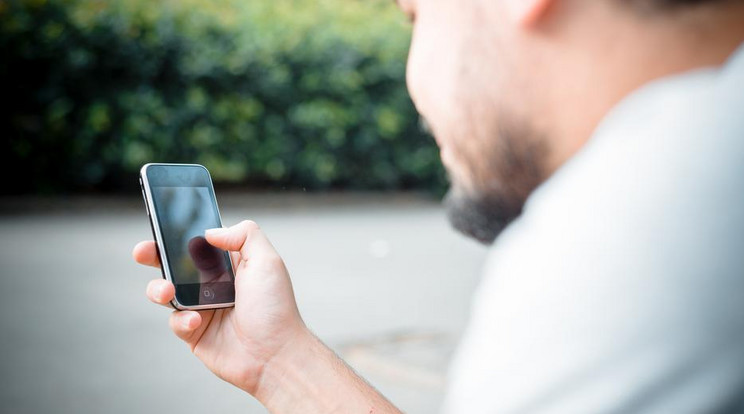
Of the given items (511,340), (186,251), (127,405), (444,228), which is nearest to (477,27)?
(511,340)

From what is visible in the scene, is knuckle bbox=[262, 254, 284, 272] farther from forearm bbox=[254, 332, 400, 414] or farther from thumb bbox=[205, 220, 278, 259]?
forearm bbox=[254, 332, 400, 414]

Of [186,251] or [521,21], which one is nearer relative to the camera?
[521,21]

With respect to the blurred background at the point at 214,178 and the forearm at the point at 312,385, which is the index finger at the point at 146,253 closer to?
the forearm at the point at 312,385

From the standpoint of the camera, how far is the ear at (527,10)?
0.71 meters

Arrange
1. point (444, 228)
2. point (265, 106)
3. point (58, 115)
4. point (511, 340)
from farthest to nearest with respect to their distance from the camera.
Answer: point (265, 106)
point (444, 228)
point (58, 115)
point (511, 340)

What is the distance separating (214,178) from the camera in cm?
1088

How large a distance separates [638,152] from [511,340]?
162mm

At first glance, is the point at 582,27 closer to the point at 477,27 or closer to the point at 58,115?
the point at 477,27

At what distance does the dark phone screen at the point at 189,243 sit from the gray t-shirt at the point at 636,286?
3.25 feet

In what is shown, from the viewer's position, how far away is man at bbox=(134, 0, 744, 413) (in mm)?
580

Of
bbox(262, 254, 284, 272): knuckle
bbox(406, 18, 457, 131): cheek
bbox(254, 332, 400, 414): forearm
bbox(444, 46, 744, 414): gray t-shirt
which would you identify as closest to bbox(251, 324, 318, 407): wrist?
bbox(254, 332, 400, 414): forearm

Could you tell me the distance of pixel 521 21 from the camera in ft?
2.40

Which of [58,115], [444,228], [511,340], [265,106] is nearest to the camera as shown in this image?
[511,340]

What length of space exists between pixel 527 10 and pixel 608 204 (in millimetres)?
200
